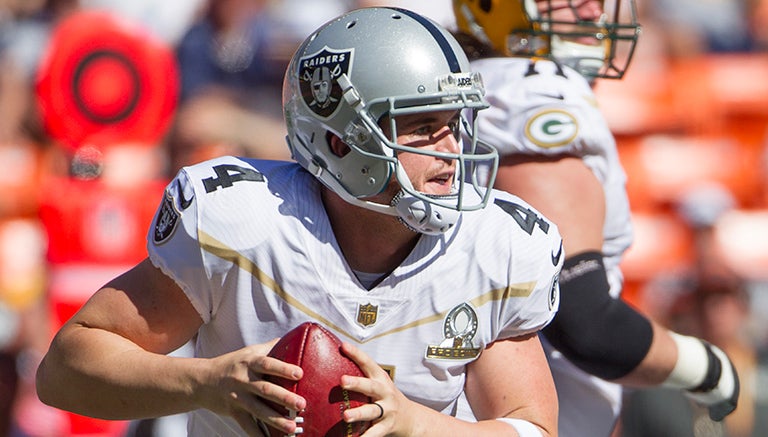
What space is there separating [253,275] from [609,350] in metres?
0.92

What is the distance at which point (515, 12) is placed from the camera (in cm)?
323

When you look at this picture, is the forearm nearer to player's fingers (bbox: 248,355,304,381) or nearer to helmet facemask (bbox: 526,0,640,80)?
player's fingers (bbox: 248,355,304,381)

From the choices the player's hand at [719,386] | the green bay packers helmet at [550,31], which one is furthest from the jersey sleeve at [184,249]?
the player's hand at [719,386]

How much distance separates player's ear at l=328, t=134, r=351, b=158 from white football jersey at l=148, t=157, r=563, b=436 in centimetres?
12

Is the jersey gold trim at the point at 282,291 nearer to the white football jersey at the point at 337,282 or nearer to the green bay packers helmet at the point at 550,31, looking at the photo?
the white football jersey at the point at 337,282

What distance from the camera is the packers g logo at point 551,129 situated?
115 inches

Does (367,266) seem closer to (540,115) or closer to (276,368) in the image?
(276,368)

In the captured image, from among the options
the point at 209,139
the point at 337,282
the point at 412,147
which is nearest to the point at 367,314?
the point at 337,282

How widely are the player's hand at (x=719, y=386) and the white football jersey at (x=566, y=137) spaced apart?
23cm

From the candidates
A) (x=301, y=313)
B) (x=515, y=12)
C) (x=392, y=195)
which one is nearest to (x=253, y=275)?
(x=301, y=313)

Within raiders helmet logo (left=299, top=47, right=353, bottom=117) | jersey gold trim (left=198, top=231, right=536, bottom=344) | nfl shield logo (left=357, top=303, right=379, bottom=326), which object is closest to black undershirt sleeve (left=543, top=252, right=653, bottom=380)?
jersey gold trim (left=198, top=231, right=536, bottom=344)

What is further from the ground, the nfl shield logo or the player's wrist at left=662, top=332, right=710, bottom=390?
the nfl shield logo

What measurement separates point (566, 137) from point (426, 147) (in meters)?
0.61

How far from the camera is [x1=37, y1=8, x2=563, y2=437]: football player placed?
2.37 meters
